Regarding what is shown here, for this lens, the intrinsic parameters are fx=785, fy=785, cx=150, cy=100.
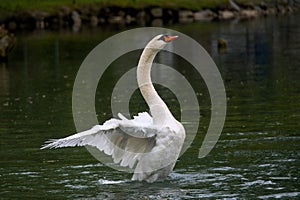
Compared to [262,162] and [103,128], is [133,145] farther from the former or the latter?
[262,162]

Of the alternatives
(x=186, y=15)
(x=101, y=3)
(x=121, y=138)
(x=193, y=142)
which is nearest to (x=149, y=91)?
(x=121, y=138)

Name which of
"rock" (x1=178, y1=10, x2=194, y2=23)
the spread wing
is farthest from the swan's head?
"rock" (x1=178, y1=10, x2=194, y2=23)

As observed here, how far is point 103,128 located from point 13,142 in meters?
6.46

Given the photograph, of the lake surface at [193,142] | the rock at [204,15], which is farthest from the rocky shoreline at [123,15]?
the lake surface at [193,142]

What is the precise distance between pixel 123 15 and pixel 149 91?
76372mm

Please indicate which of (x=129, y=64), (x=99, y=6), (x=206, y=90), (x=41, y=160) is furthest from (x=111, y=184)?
(x=99, y=6)

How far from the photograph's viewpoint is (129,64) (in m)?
41.8

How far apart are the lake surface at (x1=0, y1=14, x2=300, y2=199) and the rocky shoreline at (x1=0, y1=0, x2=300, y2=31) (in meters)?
40.3

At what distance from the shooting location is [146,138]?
1440 cm

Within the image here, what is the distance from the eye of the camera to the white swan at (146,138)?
1385 centimetres

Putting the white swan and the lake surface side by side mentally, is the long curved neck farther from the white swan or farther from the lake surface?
the lake surface

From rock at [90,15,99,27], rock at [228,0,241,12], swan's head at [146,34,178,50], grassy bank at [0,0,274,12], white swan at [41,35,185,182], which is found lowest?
rock at [90,15,99,27]

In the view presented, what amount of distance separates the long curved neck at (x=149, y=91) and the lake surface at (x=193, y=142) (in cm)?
135

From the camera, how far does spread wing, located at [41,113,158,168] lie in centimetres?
1357
